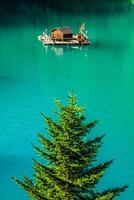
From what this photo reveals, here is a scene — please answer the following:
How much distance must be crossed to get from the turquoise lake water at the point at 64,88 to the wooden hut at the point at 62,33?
107 inches

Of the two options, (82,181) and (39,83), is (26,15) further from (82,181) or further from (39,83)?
(82,181)

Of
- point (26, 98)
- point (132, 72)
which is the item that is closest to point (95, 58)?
point (132, 72)

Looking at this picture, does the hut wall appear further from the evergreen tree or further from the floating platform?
the evergreen tree

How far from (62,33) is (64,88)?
76.0 feet

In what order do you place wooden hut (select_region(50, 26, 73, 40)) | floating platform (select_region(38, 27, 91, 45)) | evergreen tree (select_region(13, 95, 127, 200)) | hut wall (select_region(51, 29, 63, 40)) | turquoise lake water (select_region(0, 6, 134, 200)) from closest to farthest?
evergreen tree (select_region(13, 95, 127, 200)), turquoise lake water (select_region(0, 6, 134, 200)), floating platform (select_region(38, 27, 91, 45)), wooden hut (select_region(50, 26, 73, 40)), hut wall (select_region(51, 29, 63, 40))

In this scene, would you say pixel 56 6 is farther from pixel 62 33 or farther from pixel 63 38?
pixel 62 33

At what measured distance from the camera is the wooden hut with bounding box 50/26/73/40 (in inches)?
2972

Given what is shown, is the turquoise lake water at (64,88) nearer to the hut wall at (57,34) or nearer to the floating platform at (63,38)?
the floating platform at (63,38)

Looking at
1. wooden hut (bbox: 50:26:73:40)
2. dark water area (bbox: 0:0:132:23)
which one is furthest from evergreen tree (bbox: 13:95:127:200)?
dark water area (bbox: 0:0:132:23)

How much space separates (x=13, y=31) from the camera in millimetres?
84562

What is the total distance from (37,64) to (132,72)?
1260 centimetres

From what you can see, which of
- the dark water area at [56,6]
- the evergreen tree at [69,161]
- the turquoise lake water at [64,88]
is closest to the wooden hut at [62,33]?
the turquoise lake water at [64,88]

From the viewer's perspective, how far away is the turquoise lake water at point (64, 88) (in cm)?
3528

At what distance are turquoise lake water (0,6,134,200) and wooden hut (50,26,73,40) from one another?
2.72 metres
